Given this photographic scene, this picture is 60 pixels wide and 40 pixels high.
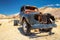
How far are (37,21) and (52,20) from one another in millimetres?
1265

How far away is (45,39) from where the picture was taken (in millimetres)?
9422

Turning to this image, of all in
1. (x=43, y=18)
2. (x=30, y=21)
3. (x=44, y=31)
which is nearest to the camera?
(x=30, y=21)

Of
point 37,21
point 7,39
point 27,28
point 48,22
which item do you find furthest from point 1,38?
point 48,22

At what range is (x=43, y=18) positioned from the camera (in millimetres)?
10781

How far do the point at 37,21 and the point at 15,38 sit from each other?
5.94ft

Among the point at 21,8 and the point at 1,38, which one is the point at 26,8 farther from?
the point at 1,38

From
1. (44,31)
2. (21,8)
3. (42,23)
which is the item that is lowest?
(44,31)

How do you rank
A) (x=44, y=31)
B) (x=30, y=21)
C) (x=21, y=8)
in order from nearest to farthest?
1. (x=30, y=21)
2. (x=44, y=31)
3. (x=21, y=8)

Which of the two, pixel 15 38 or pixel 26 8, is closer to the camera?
pixel 15 38

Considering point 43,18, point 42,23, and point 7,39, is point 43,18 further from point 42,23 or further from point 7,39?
point 7,39

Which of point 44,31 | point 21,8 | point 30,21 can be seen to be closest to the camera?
point 30,21

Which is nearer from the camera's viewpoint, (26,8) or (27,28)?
(27,28)

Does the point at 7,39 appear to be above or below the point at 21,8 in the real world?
below

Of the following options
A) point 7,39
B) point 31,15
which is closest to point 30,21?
point 31,15
